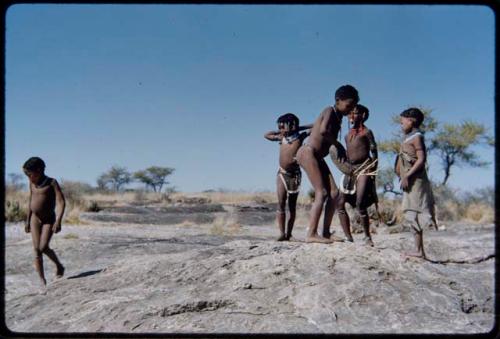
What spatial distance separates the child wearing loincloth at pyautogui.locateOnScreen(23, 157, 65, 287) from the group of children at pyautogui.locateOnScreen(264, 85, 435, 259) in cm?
266

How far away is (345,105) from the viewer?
6.96 metres

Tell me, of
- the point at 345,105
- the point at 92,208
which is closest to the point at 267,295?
the point at 345,105

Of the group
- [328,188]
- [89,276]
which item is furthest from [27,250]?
[328,188]

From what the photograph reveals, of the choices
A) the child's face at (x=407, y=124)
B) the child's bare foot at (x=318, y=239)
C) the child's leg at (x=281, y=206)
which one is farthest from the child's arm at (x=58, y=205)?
the child's face at (x=407, y=124)

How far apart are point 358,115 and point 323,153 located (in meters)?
0.67

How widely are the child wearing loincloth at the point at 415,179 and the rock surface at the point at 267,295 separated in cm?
60

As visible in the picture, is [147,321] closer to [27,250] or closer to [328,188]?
[328,188]

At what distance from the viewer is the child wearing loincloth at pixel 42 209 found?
7094 mm

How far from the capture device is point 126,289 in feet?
19.5

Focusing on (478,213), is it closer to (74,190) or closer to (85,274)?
(85,274)

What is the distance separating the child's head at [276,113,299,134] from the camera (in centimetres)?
761

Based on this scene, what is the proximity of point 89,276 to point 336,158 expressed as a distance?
313 cm

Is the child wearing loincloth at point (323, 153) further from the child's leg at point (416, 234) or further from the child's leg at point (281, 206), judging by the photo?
the child's leg at point (416, 234)

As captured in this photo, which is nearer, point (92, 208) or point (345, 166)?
point (345, 166)
